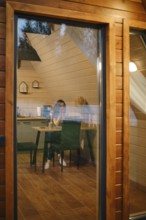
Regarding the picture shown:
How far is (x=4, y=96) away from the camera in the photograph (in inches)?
82.9

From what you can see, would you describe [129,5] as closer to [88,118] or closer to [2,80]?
[88,118]

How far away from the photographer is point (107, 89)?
2.43m

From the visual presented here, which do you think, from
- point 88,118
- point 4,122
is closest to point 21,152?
point 4,122

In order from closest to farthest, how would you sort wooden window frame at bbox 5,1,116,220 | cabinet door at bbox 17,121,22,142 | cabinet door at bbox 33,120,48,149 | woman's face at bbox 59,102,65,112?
wooden window frame at bbox 5,1,116,220 → cabinet door at bbox 17,121,22,142 → cabinet door at bbox 33,120,48,149 → woman's face at bbox 59,102,65,112

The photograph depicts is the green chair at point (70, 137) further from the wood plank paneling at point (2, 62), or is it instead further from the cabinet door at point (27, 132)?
the wood plank paneling at point (2, 62)

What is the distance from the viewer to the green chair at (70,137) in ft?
8.23

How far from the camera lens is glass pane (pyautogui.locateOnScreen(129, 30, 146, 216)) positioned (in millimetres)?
2693

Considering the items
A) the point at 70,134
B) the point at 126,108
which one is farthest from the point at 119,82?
the point at 70,134

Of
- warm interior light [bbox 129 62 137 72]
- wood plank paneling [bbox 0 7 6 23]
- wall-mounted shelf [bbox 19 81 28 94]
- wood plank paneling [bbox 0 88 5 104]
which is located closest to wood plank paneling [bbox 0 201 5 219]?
wood plank paneling [bbox 0 88 5 104]

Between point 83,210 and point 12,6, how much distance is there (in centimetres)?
199

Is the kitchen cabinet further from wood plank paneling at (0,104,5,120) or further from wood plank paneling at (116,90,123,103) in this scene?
wood plank paneling at (116,90,123,103)

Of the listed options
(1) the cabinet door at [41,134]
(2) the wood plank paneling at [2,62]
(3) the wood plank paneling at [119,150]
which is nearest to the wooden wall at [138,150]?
(3) the wood plank paneling at [119,150]

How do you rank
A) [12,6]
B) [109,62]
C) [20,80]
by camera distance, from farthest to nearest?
[109,62] → [20,80] → [12,6]

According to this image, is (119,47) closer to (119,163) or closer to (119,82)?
(119,82)
